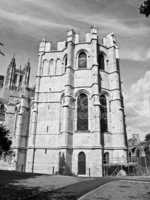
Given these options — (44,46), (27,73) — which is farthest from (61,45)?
(27,73)

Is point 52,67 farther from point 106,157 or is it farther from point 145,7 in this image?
point 145,7

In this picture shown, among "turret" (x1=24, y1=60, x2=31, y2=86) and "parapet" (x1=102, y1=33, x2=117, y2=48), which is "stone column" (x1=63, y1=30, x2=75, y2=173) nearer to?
"parapet" (x1=102, y1=33, x2=117, y2=48)

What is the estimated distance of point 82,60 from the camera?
29.7m

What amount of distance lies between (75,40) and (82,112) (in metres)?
12.8

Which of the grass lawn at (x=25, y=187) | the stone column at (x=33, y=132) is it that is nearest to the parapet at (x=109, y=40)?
the stone column at (x=33, y=132)

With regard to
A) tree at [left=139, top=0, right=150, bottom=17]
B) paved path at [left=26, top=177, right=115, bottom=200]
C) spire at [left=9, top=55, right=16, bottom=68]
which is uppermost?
spire at [left=9, top=55, right=16, bottom=68]

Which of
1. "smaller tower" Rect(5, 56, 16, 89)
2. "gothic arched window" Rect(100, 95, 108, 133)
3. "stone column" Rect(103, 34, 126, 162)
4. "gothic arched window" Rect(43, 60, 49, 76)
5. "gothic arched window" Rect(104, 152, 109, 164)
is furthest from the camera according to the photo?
"smaller tower" Rect(5, 56, 16, 89)

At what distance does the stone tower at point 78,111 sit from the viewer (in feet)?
77.1

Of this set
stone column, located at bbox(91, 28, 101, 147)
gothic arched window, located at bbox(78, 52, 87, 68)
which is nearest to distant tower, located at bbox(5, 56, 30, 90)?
gothic arched window, located at bbox(78, 52, 87, 68)

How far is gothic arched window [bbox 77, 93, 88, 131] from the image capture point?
2532 centimetres

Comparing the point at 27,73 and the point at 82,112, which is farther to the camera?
the point at 27,73

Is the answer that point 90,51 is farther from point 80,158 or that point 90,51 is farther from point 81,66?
point 80,158

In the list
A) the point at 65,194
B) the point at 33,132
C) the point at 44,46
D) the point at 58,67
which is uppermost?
the point at 44,46

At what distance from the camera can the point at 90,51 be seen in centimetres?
2948
